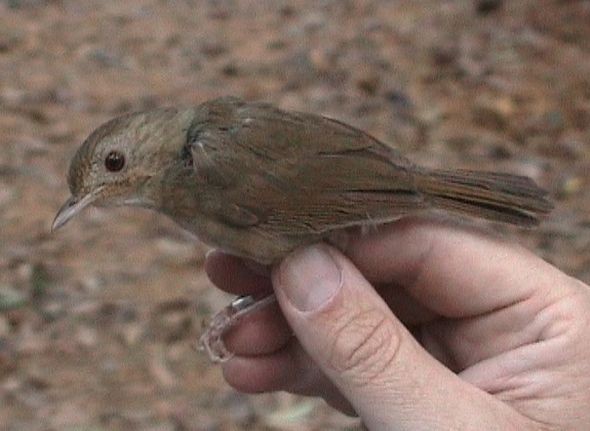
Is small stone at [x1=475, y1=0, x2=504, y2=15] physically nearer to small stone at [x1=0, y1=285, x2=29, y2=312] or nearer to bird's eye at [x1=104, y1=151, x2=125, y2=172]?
small stone at [x1=0, y1=285, x2=29, y2=312]

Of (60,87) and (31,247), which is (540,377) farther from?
(60,87)

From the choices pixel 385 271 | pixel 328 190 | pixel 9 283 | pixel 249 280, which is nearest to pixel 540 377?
pixel 385 271

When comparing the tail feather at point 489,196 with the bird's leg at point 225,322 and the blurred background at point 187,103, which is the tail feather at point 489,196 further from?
the blurred background at point 187,103

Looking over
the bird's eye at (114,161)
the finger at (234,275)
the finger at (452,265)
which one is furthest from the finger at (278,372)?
the bird's eye at (114,161)

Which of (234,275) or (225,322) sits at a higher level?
(234,275)

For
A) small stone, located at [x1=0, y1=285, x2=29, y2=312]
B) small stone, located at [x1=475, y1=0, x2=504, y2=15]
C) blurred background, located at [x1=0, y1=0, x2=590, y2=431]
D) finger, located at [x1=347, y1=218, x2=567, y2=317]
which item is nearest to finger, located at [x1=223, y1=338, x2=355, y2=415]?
finger, located at [x1=347, y1=218, x2=567, y2=317]

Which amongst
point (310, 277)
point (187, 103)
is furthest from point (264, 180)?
point (187, 103)

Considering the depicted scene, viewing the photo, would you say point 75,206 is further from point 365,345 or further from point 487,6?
point 487,6
